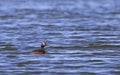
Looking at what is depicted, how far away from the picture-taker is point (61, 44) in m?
23.8

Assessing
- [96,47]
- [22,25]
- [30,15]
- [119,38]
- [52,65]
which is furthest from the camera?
[30,15]

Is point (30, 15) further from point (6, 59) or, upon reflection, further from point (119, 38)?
point (6, 59)

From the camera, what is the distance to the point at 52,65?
19.0 metres

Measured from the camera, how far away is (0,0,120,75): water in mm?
18453

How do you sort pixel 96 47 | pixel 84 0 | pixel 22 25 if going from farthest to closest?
pixel 84 0
pixel 22 25
pixel 96 47

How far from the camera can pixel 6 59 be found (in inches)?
795

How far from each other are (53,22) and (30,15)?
5.51 meters

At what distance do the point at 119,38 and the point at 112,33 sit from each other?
76.8 inches

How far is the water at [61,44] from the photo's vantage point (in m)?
18.5

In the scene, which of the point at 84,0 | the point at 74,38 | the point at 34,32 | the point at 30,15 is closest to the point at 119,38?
the point at 74,38

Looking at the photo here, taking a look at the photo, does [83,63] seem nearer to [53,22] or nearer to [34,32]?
[34,32]

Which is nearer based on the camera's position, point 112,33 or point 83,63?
point 83,63

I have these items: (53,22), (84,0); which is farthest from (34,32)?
(84,0)

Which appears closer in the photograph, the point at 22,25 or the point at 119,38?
the point at 119,38
